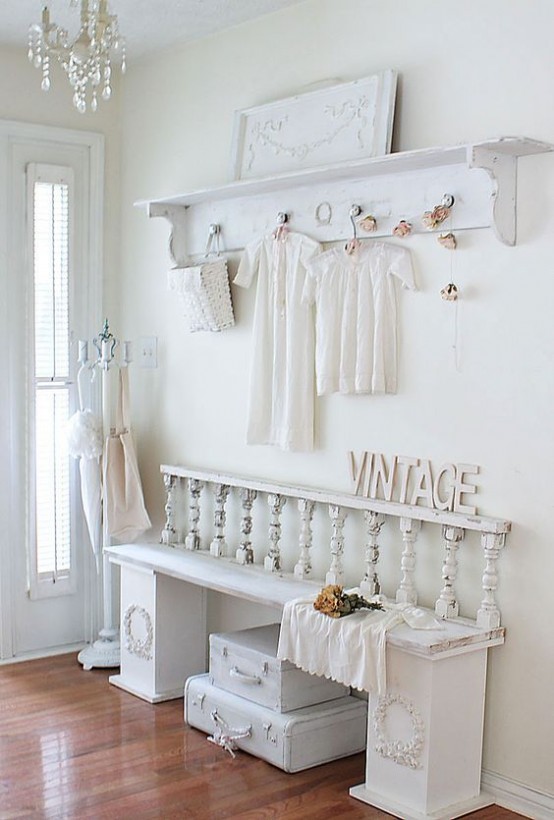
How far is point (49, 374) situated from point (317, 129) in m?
1.66

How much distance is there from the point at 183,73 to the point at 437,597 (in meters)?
2.37

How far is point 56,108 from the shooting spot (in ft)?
15.0

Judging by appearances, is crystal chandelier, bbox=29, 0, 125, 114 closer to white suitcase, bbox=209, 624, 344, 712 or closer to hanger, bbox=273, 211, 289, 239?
hanger, bbox=273, 211, 289, 239

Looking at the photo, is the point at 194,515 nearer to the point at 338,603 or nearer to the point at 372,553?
the point at 372,553

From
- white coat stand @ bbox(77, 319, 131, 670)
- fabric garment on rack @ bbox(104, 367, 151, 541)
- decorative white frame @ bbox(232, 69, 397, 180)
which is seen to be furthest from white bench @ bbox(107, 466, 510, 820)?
decorative white frame @ bbox(232, 69, 397, 180)

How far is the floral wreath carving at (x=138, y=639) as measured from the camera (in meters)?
4.11

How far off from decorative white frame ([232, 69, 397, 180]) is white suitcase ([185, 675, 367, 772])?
1.81 m

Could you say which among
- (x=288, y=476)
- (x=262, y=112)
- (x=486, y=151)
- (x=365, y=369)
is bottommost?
(x=288, y=476)

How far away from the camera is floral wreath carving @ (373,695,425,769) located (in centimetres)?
308

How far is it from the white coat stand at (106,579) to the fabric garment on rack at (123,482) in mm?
64

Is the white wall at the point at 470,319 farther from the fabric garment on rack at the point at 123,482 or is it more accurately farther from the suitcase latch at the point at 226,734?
the suitcase latch at the point at 226,734

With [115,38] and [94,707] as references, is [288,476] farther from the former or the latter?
[115,38]

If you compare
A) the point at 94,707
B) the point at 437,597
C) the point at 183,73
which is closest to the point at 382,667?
the point at 437,597

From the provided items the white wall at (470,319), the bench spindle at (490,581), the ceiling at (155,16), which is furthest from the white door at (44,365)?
the bench spindle at (490,581)
